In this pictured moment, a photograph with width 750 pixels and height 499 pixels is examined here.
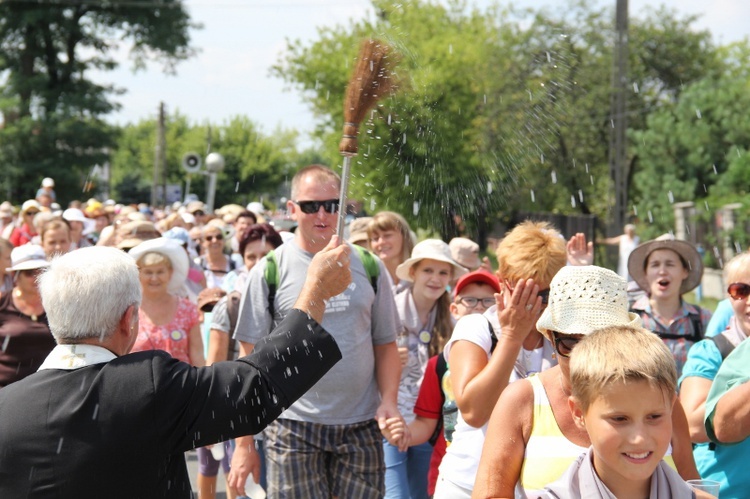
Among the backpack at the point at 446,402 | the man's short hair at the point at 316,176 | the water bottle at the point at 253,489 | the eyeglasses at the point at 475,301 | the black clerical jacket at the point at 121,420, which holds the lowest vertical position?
the water bottle at the point at 253,489

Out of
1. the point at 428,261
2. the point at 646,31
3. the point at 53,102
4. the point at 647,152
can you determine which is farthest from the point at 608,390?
the point at 646,31

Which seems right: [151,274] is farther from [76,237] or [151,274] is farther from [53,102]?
[53,102]

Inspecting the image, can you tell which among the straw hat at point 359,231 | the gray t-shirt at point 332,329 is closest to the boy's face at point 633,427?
the gray t-shirt at point 332,329

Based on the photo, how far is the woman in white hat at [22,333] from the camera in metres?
5.46

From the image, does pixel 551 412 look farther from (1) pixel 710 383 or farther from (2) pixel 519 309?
(1) pixel 710 383

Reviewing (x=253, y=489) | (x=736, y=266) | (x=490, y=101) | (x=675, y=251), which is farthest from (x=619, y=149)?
(x=253, y=489)

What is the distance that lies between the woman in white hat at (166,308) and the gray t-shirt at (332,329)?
138 centimetres

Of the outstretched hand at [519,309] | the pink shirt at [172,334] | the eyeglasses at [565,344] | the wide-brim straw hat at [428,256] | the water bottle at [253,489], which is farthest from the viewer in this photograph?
the wide-brim straw hat at [428,256]

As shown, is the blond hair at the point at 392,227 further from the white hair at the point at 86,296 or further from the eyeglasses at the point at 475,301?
the white hair at the point at 86,296

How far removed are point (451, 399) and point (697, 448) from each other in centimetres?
119

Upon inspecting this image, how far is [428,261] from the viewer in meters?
6.38

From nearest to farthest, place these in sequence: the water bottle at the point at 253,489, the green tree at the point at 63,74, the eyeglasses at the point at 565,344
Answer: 1. the eyeglasses at the point at 565,344
2. the water bottle at the point at 253,489
3. the green tree at the point at 63,74

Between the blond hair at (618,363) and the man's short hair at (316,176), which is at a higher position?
the man's short hair at (316,176)

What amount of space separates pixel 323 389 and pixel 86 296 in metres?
2.12
